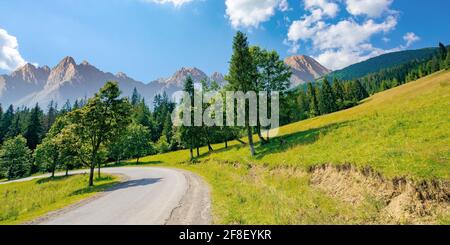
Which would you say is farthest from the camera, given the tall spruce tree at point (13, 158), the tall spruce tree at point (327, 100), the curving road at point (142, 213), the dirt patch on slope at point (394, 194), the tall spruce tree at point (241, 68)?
the tall spruce tree at point (327, 100)

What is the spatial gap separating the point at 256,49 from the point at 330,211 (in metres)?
29.3

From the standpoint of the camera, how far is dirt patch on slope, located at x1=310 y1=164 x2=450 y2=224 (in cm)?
894

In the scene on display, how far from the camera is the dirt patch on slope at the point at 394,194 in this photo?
894cm

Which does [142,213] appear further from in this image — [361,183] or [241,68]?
[241,68]

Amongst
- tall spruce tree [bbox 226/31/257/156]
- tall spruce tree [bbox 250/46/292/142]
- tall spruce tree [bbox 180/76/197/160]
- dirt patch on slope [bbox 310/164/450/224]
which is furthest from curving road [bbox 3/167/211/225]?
tall spruce tree [bbox 180/76/197/160]

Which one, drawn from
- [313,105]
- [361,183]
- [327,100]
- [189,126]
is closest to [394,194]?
[361,183]

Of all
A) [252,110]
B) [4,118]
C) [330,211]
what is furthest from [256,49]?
[4,118]

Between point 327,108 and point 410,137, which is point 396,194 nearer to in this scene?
point 410,137

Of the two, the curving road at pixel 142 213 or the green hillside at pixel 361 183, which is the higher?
the green hillside at pixel 361 183

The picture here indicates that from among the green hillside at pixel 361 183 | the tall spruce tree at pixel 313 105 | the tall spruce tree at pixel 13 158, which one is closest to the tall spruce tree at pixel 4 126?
the tall spruce tree at pixel 13 158

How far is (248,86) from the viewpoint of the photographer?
3338 cm

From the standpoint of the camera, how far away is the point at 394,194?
1055 cm

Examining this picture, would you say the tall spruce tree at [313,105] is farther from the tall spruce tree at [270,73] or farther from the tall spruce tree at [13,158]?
the tall spruce tree at [13,158]

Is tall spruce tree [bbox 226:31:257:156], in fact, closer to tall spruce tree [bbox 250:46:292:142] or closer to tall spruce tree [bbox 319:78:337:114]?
tall spruce tree [bbox 250:46:292:142]
